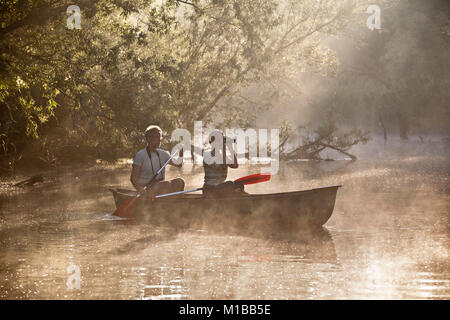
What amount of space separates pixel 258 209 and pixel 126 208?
2.75 meters

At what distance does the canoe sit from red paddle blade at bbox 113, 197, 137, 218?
632mm

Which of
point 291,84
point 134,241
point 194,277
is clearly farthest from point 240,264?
point 291,84

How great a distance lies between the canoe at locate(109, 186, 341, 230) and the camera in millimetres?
10930

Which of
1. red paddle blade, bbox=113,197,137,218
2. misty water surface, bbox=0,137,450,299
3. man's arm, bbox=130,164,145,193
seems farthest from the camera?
red paddle blade, bbox=113,197,137,218

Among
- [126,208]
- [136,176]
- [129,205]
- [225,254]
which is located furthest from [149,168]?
[225,254]

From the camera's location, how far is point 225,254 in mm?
9172

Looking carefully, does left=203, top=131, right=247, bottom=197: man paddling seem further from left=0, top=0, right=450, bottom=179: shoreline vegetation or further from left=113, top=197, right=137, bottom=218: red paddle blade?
left=0, top=0, right=450, bottom=179: shoreline vegetation

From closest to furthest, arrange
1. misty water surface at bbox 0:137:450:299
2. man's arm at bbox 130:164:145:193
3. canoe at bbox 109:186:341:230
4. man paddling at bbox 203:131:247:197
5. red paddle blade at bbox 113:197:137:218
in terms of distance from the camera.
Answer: misty water surface at bbox 0:137:450:299 < canoe at bbox 109:186:341:230 < man paddling at bbox 203:131:247:197 < man's arm at bbox 130:164:145:193 < red paddle blade at bbox 113:197:137:218

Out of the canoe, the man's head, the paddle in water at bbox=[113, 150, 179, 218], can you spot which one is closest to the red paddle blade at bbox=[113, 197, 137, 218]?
the paddle in water at bbox=[113, 150, 179, 218]

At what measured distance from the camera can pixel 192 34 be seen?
25.3 metres

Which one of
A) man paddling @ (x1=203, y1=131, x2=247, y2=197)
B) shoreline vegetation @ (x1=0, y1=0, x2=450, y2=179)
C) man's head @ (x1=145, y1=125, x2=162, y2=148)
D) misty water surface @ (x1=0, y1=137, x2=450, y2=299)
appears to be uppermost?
shoreline vegetation @ (x1=0, y1=0, x2=450, y2=179)
